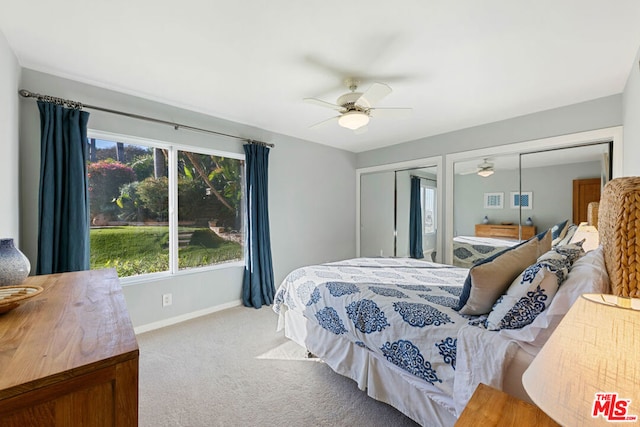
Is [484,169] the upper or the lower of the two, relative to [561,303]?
upper

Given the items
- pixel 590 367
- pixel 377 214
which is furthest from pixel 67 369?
pixel 377 214

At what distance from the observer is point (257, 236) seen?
3.58m

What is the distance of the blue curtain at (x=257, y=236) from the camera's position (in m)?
3.55

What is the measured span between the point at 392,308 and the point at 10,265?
6.12 ft

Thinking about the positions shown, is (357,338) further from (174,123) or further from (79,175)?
(174,123)

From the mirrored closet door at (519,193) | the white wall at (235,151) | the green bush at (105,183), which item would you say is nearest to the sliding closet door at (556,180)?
the mirrored closet door at (519,193)

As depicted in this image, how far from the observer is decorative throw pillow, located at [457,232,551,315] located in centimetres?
143

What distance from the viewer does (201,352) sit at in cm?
243

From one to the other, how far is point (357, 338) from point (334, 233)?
300 cm

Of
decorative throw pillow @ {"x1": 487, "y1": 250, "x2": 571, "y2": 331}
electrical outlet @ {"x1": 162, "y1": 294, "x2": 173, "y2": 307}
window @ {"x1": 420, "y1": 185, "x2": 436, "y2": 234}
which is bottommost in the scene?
electrical outlet @ {"x1": 162, "y1": 294, "x2": 173, "y2": 307}

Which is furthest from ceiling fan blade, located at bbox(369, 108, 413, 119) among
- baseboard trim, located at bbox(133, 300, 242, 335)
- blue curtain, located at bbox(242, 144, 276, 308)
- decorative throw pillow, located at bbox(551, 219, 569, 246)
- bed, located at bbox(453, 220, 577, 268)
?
baseboard trim, located at bbox(133, 300, 242, 335)

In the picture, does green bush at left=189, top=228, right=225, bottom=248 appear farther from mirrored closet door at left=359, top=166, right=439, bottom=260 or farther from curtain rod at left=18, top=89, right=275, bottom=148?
mirrored closet door at left=359, top=166, right=439, bottom=260

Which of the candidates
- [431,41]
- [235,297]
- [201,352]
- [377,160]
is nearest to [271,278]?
[235,297]

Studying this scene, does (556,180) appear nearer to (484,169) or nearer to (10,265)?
(484,169)
